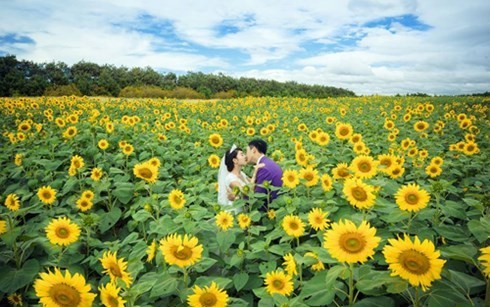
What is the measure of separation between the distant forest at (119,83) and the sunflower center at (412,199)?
26963 mm

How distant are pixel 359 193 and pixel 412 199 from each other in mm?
350

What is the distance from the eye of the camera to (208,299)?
170cm

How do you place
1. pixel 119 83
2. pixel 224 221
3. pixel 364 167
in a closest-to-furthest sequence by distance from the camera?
pixel 224 221 → pixel 364 167 → pixel 119 83

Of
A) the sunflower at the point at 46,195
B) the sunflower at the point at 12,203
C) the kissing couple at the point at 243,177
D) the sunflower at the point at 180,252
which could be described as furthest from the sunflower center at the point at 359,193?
the sunflower at the point at 12,203

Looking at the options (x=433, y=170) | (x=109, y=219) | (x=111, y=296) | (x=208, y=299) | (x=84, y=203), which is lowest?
(x=109, y=219)

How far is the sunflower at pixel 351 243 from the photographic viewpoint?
1.50 metres

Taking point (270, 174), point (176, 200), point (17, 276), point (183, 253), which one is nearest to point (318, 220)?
point (183, 253)

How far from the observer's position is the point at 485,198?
8.31 feet

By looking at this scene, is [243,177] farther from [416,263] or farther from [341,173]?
[416,263]

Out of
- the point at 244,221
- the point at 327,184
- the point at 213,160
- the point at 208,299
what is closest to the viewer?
the point at 208,299

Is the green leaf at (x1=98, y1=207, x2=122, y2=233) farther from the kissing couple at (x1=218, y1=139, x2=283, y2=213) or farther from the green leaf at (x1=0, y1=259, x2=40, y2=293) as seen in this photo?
the kissing couple at (x1=218, y1=139, x2=283, y2=213)

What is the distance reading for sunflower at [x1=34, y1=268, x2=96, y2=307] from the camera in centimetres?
146

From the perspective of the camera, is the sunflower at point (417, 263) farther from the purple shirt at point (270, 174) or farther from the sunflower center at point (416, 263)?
the purple shirt at point (270, 174)

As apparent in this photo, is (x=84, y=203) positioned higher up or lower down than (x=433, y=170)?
lower down
